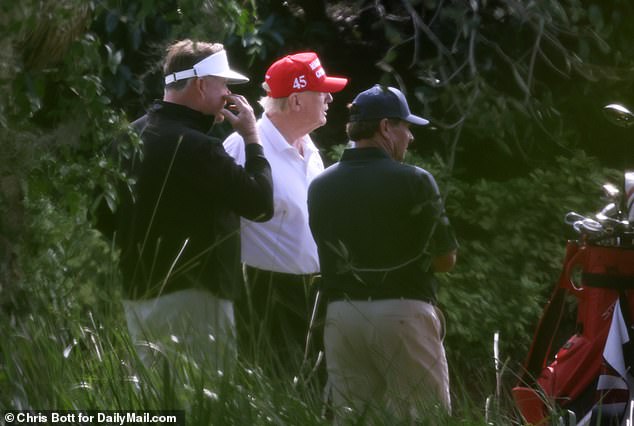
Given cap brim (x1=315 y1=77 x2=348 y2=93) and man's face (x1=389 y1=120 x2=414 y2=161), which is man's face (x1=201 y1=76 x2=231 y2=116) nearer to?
man's face (x1=389 y1=120 x2=414 y2=161)

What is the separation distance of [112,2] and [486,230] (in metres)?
4.12

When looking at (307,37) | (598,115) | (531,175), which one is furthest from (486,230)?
(307,37)

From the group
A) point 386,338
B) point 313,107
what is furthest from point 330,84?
point 386,338

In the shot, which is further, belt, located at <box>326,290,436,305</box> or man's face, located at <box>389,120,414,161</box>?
man's face, located at <box>389,120,414,161</box>

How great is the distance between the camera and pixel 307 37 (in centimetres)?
884

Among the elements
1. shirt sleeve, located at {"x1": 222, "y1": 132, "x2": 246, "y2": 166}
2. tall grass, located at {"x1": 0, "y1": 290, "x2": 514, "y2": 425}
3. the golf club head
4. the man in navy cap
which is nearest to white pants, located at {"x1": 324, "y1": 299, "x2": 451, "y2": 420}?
the man in navy cap

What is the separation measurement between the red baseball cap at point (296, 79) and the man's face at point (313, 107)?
1.0 inches

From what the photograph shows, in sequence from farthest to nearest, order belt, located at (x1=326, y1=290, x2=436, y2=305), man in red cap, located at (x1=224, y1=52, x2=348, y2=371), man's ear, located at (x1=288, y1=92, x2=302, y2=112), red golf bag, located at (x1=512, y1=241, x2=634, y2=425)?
1. man's ear, located at (x1=288, y1=92, x2=302, y2=112)
2. man in red cap, located at (x1=224, y1=52, x2=348, y2=371)
3. red golf bag, located at (x1=512, y1=241, x2=634, y2=425)
4. belt, located at (x1=326, y1=290, x2=436, y2=305)

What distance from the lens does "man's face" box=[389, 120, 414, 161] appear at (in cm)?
579

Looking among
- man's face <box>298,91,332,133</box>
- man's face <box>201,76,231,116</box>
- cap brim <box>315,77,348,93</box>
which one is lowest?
man's face <box>298,91,332,133</box>

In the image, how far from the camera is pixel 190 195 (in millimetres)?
5461

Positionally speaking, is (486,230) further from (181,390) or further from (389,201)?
(181,390)

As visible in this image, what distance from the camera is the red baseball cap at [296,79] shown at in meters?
6.46

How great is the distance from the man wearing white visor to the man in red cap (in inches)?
14.8
